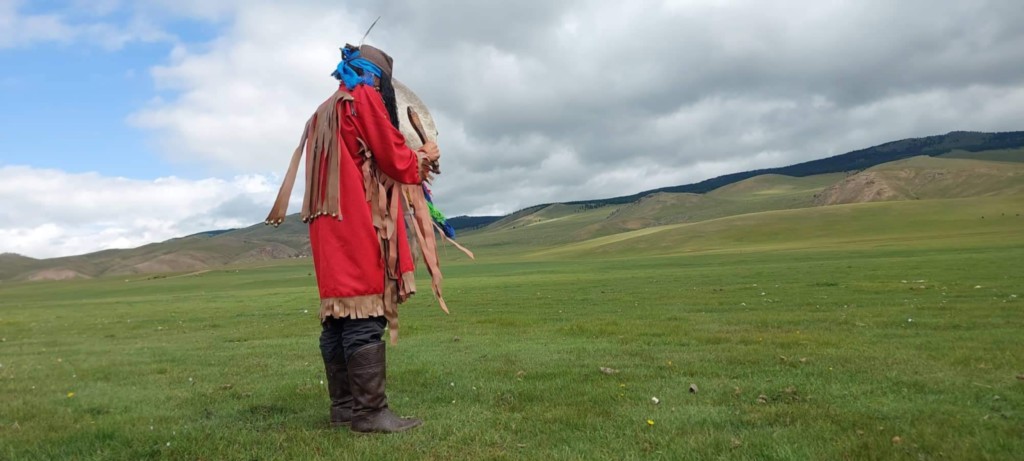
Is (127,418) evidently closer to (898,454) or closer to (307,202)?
(307,202)

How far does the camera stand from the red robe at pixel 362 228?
5590 mm

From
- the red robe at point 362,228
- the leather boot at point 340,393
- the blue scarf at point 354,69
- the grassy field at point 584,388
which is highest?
the blue scarf at point 354,69

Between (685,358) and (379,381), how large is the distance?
478 centimetres

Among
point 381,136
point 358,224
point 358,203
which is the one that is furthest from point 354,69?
point 358,224

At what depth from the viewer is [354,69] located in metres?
6.17

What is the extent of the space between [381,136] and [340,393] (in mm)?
2541

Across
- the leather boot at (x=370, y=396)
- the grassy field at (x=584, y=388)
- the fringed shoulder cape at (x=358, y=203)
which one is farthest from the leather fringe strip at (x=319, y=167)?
the grassy field at (x=584, y=388)

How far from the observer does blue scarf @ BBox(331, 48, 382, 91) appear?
605 centimetres

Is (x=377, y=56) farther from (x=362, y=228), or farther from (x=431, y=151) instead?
(x=362, y=228)

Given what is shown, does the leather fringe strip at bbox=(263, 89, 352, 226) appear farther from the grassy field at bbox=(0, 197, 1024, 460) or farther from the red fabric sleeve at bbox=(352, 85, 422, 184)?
the grassy field at bbox=(0, 197, 1024, 460)

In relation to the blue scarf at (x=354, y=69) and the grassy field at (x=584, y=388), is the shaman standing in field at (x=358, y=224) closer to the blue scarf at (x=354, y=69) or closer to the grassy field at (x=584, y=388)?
the blue scarf at (x=354, y=69)

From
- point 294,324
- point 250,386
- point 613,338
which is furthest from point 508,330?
point 294,324

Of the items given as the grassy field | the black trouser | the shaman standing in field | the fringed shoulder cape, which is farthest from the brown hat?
the grassy field

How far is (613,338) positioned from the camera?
11172mm
